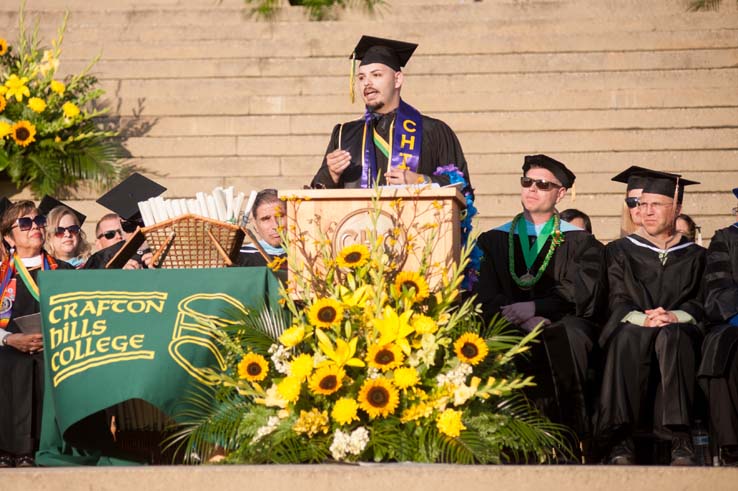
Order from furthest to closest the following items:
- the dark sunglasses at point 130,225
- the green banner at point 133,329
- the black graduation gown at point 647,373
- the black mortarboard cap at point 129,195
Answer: the dark sunglasses at point 130,225 → the black mortarboard cap at point 129,195 → the black graduation gown at point 647,373 → the green banner at point 133,329

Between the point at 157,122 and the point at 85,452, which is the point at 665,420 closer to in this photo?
the point at 85,452

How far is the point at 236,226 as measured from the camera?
5.92 m

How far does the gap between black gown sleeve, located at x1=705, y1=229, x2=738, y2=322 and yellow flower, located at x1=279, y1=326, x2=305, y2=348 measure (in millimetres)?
2297

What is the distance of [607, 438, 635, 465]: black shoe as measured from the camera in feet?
19.1

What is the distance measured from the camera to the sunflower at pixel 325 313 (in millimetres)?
5062

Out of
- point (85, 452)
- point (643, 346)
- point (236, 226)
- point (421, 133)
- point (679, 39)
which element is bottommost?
point (85, 452)

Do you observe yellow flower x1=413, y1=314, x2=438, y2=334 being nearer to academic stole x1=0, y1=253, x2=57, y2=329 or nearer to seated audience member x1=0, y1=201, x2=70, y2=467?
seated audience member x1=0, y1=201, x2=70, y2=467

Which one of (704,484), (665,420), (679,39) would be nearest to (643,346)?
(665,420)

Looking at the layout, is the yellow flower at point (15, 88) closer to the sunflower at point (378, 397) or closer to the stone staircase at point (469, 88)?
the stone staircase at point (469, 88)

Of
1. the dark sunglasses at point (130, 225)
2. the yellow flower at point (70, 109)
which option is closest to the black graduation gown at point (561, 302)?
the dark sunglasses at point (130, 225)

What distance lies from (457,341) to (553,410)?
3.95 feet

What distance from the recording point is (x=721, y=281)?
6.28 metres

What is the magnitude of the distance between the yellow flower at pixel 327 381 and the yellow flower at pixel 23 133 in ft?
19.8

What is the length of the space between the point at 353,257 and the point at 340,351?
0.41 metres
